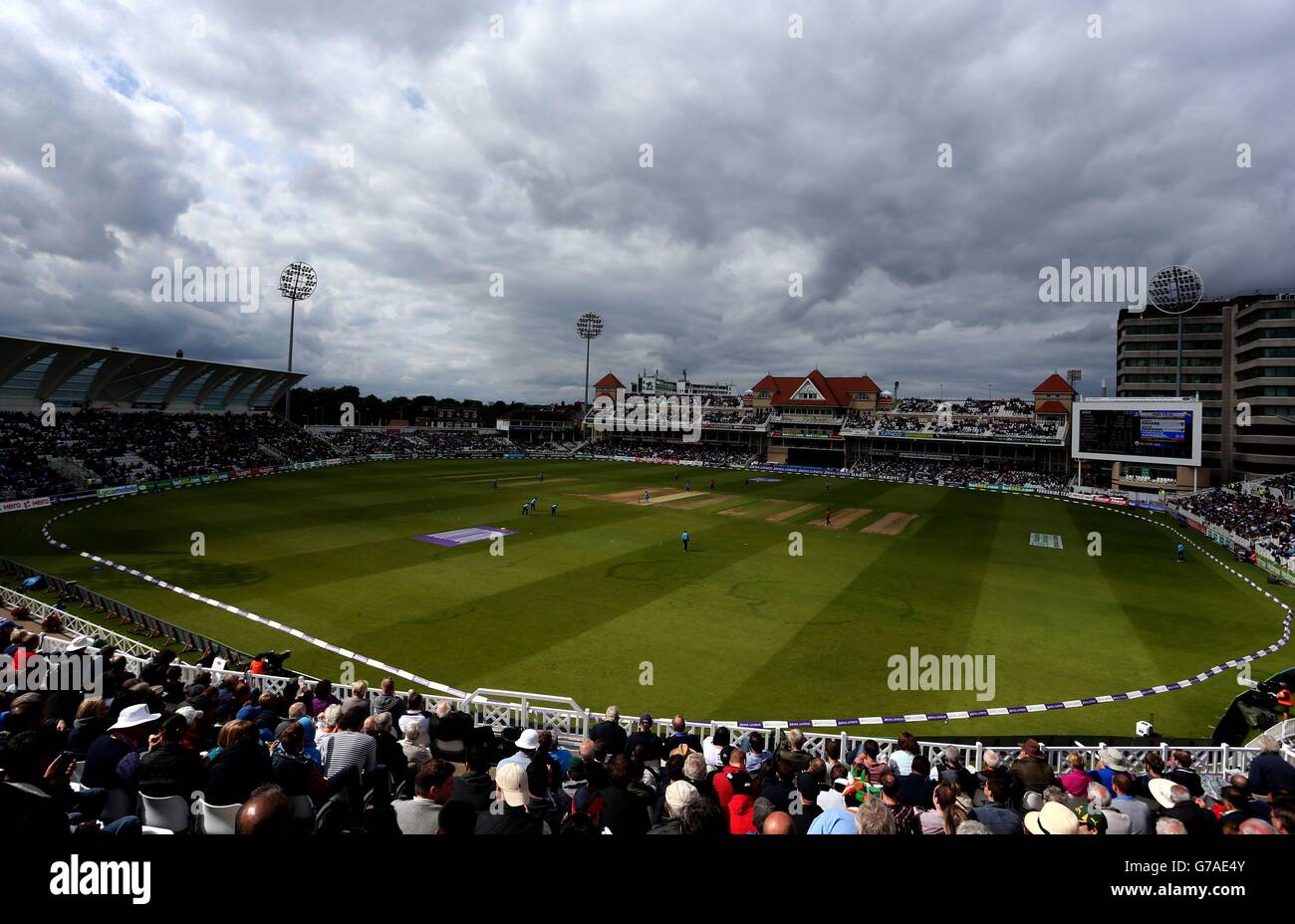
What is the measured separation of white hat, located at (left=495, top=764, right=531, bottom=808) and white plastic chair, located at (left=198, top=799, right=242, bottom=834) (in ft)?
7.28

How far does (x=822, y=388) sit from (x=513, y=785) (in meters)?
97.9

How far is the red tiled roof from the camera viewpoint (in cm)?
9019

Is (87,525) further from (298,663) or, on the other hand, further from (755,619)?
(755,619)

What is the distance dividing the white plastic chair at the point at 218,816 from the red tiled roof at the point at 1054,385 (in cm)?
10810

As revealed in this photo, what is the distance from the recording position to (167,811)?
17.7 ft

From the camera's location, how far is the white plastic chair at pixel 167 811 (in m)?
5.32

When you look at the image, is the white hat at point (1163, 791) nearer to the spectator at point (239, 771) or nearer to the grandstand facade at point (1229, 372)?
the spectator at point (239, 771)

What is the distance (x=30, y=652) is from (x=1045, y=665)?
23792mm

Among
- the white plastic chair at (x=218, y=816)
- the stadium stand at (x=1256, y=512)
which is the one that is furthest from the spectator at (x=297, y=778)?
the stadium stand at (x=1256, y=512)

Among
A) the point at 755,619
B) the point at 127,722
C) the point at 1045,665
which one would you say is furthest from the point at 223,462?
the point at 1045,665

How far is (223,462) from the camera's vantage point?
60.0 metres

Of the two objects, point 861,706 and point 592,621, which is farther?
point 592,621

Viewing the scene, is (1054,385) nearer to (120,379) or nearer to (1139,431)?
(1139,431)
